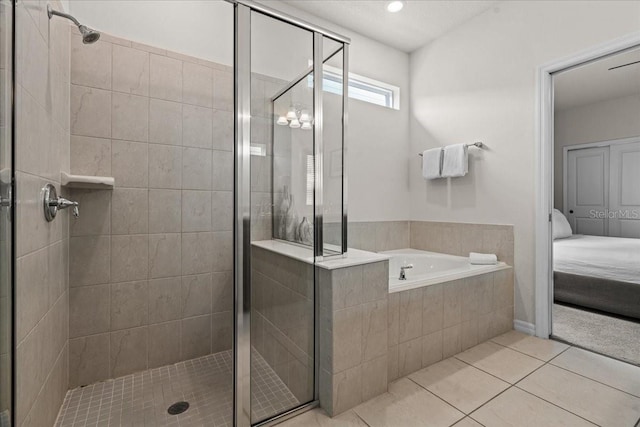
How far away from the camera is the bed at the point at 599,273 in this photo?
2359mm

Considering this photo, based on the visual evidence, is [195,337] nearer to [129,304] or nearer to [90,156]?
[129,304]

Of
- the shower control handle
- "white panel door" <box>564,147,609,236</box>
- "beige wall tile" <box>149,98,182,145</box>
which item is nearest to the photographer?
the shower control handle

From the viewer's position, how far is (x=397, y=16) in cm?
278

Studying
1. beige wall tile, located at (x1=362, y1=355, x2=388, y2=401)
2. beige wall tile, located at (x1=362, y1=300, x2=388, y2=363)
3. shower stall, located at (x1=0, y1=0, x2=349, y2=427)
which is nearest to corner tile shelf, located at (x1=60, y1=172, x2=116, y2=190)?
shower stall, located at (x1=0, y1=0, x2=349, y2=427)

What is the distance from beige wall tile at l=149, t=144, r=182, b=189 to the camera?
1.98 metres

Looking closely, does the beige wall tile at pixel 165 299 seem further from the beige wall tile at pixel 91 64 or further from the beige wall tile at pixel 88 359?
the beige wall tile at pixel 91 64

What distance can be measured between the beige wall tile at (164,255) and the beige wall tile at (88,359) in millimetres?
461

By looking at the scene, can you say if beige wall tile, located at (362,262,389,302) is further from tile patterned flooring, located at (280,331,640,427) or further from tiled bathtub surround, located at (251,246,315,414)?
tile patterned flooring, located at (280,331,640,427)

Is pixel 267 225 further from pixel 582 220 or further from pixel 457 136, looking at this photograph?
pixel 582 220

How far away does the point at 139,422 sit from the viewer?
1.49 m

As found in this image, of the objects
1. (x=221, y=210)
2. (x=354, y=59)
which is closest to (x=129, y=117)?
(x=221, y=210)

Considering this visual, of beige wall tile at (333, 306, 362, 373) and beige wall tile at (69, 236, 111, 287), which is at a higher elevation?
beige wall tile at (69, 236, 111, 287)

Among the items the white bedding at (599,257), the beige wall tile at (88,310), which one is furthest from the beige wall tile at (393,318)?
the white bedding at (599,257)

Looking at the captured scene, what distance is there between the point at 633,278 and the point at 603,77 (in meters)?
1.56
